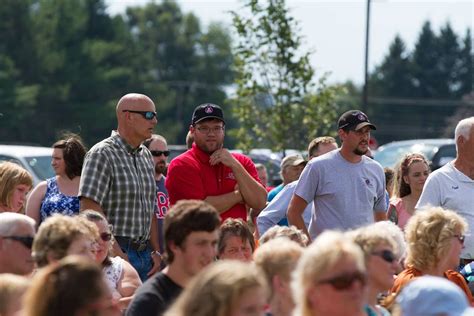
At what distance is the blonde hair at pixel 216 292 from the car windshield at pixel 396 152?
15.7 m

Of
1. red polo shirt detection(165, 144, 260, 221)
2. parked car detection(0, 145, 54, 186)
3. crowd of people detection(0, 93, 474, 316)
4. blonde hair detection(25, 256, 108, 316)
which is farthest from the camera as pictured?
parked car detection(0, 145, 54, 186)

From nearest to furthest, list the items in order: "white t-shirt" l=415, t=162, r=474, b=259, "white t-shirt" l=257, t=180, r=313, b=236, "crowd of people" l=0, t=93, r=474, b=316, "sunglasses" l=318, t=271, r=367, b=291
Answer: "crowd of people" l=0, t=93, r=474, b=316, "sunglasses" l=318, t=271, r=367, b=291, "white t-shirt" l=415, t=162, r=474, b=259, "white t-shirt" l=257, t=180, r=313, b=236

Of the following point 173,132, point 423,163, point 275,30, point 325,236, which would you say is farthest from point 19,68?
point 325,236

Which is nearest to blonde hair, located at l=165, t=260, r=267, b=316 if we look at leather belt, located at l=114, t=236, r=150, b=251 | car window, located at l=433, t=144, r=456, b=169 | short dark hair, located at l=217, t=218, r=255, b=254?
short dark hair, located at l=217, t=218, r=255, b=254

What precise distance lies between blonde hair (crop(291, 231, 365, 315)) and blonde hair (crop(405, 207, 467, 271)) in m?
2.52

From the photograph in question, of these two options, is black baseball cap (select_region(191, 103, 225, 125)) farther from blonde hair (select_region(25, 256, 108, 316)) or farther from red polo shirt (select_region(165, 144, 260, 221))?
blonde hair (select_region(25, 256, 108, 316))

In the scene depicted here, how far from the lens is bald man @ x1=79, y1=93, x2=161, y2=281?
9.61 meters

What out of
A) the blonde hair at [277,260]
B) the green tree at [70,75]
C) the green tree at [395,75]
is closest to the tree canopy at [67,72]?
the green tree at [70,75]

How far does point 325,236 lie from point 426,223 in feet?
8.15

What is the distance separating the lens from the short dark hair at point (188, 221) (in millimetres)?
6957

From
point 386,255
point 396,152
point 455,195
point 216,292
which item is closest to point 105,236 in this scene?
point 386,255

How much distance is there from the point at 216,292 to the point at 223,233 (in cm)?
394

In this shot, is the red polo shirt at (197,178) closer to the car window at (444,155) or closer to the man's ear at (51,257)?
the man's ear at (51,257)

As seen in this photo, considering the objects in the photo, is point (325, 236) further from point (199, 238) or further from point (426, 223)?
point (426, 223)
